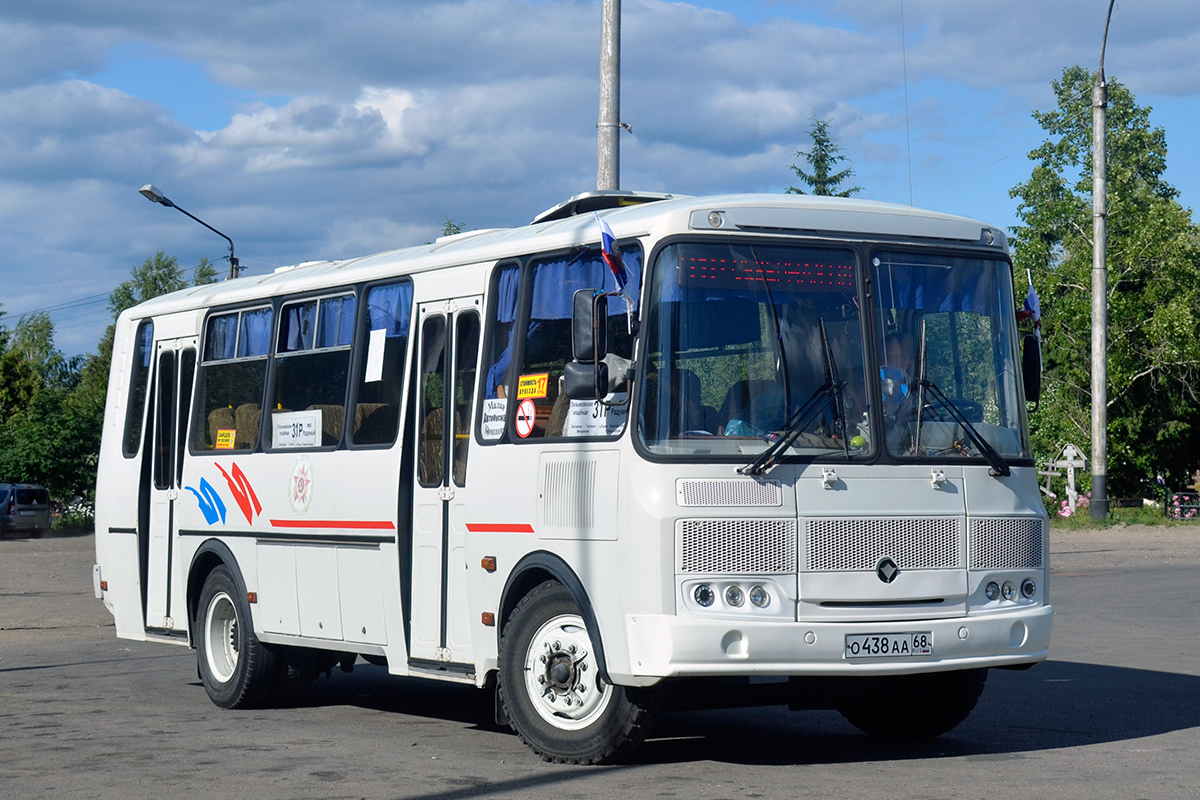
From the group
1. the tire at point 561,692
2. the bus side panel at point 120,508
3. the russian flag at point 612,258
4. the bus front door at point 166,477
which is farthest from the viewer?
the bus side panel at point 120,508

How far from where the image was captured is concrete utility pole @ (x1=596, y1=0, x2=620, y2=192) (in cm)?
1711

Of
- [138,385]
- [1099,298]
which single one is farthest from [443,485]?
[1099,298]

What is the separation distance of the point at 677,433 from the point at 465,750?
252cm

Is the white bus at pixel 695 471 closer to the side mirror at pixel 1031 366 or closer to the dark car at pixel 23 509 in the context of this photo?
the side mirror at pixel 1031 366

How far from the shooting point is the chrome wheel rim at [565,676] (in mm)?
8797

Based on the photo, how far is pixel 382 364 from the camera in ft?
36.1

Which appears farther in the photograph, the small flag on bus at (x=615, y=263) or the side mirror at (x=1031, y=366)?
the side mirror at (x=1031, y=366)

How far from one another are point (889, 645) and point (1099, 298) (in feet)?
105

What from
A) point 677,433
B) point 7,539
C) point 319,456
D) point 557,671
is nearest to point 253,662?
point 319,456

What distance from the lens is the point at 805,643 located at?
8.32 m

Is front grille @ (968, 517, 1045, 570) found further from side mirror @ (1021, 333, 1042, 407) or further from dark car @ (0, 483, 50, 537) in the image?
dark car @ (0, 483, 50, 537)

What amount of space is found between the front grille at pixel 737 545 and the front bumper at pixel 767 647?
0.91 feet

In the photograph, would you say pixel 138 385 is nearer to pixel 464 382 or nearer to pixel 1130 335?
pixel 464 382

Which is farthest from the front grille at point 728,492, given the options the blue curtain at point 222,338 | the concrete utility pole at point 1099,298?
the concrete utility pole at point 1099,298
